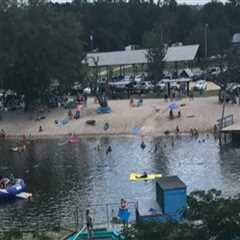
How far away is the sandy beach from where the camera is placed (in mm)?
83375

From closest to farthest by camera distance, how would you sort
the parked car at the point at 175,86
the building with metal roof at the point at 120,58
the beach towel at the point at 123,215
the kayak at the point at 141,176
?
the beach towel at the point at 123,215 < the kayak at the point at 141,176 < the parked car at the point at 175,86 < the building with metal roof at the point at 120,58

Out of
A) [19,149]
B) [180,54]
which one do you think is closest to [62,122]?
[19,149]

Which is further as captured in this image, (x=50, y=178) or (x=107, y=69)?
(x=107, y=69)

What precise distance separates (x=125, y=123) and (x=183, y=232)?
65.5 m

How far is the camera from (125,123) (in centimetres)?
8644

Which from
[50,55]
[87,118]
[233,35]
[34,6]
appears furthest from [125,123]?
[233,35]

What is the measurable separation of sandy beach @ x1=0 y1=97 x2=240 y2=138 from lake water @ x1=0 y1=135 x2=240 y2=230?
3285 millimetres

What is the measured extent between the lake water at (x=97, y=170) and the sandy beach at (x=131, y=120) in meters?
3.29

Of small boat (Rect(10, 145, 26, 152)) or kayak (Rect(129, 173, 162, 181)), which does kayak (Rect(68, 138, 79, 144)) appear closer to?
small boat (Rect(10, 145, 26, 152))

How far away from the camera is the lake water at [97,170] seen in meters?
51.0

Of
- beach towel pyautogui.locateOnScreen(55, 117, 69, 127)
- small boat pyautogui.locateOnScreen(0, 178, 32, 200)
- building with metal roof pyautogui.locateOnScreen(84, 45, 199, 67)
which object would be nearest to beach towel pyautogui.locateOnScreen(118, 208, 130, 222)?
small boat pyautogui.locateOnScreen(0, 178, 32, 200)

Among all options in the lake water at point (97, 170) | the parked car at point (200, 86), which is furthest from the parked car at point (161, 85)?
the lake water at point (97, 170)

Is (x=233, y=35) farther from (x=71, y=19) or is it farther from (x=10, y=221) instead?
(x=10, y=221)

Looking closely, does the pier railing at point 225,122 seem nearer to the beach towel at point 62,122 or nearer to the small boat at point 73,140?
the small boat at point 73,140
